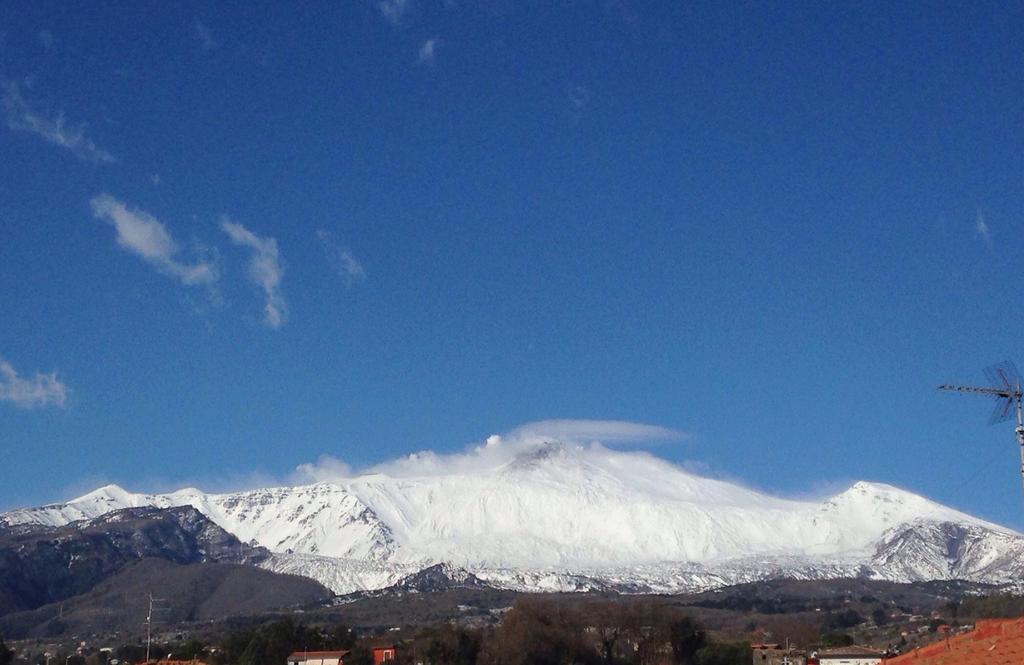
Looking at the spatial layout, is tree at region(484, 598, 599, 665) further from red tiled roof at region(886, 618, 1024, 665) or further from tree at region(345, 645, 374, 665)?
red tiled roof at region(886, 618, 1024, 665)

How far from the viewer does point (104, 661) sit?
18975 cm

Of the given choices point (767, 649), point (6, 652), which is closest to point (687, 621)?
point (767, 649)

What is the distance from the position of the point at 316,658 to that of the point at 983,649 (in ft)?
391

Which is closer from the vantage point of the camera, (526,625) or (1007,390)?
(1007,390)

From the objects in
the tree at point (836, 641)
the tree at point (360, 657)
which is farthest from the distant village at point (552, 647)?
the tree at point (836, 641)

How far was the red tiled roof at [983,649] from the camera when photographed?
135 feet

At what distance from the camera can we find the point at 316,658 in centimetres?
15262

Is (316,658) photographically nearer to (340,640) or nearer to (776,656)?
(340,640)

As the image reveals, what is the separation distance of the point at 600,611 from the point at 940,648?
414ft

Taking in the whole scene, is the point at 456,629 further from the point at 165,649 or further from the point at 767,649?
the point at 165,649

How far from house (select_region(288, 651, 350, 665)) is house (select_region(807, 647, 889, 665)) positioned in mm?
52657

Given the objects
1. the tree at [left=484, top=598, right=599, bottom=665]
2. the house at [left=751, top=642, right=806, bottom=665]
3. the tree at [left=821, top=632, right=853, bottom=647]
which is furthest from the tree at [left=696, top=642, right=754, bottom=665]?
the tree at [left=821, top=632, right=853, bottom=647]

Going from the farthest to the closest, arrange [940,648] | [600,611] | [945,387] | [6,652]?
[600,611], [6,652], [945,387], [940,648]

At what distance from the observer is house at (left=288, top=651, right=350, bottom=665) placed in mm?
150000
